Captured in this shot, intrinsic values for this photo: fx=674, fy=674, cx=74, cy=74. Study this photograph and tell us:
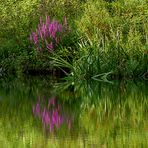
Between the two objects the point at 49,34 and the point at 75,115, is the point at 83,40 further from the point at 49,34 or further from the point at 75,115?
the point at 75,115

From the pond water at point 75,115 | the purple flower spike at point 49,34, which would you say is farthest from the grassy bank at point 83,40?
the pond water at point 75,115

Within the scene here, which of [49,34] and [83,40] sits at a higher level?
[49,34]

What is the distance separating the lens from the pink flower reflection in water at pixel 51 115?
36.1 ft

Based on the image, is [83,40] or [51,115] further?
[83,40]

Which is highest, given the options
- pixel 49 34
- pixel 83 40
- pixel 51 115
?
pixel 49 34

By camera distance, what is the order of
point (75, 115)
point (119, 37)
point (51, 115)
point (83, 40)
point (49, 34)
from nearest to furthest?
point (75, 115) → point (51, 115) → point (119, 37) → point (83, 40) → point (49, 34)

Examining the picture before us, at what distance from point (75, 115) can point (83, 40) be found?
9.52 m

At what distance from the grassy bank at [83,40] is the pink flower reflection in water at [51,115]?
520cm

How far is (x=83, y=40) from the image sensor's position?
21453 mm

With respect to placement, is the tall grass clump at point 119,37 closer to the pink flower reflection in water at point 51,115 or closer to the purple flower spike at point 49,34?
the purple flower spike at point 49,34

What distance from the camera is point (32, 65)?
2288cm

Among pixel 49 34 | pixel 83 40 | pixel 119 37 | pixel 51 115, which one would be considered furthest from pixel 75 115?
pixel 49 34

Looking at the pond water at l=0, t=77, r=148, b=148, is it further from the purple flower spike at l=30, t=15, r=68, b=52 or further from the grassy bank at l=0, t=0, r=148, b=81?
the purple flower spike at l=30, t=15, r=68, b=52

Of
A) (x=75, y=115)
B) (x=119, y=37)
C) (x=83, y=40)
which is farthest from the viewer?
(x=83, y=40)
